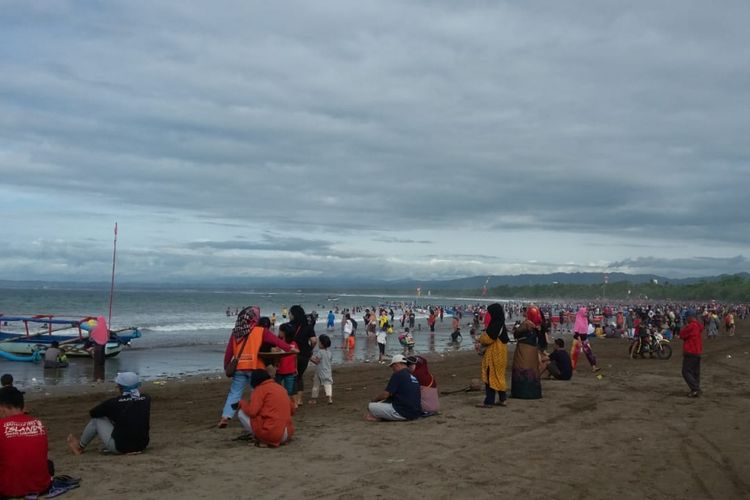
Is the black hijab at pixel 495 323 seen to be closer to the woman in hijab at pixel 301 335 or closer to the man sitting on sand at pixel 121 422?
the woman in hijab at pixel 301 335

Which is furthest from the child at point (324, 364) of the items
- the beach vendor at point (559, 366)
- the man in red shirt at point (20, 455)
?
the man in red shirt at point (20, 455)

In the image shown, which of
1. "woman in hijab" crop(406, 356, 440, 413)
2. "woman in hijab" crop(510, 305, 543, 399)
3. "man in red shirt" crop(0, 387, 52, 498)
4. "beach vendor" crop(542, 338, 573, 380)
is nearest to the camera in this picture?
"man in red shirt" crop(0, 387, 52, 498)

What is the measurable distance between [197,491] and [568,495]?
3.33m

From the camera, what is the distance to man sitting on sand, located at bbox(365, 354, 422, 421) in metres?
9.55

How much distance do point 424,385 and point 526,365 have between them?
2.40m

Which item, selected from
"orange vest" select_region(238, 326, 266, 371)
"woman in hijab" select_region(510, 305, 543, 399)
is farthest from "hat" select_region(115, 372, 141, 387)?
"woman in hijab" select_region(510, 305, 543, 399)

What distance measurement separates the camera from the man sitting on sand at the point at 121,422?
7426 mm

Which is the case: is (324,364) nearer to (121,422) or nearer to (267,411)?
(267,411)

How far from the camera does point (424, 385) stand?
10062mm

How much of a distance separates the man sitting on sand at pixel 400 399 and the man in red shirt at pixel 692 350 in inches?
213

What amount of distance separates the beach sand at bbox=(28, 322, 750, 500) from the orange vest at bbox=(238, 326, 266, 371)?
2.99 feet

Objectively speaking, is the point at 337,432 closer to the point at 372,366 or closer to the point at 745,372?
the point at 372,366

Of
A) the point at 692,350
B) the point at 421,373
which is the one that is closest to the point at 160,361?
the point at 421,373

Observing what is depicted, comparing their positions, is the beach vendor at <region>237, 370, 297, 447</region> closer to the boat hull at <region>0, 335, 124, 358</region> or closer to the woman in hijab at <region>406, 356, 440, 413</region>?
the woman in hijab at <region>406, 356, 440, 413</region>
